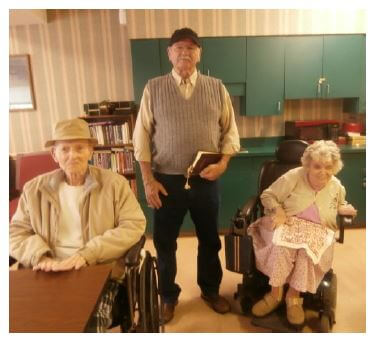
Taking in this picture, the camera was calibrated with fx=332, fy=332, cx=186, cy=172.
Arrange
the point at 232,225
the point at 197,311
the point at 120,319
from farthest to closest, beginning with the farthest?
the point at 197,311, the point at 232,225, the point at 120,319

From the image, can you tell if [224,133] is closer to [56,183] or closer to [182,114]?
[182,114]

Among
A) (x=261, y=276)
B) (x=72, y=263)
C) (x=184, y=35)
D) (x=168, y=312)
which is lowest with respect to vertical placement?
(x=168, y=312)

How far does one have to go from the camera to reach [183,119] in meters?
1.49

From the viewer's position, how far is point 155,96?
152 cm

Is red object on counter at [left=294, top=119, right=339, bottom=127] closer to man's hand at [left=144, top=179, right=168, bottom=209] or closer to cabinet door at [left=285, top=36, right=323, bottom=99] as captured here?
cabinet door at [left=285, top=36, right=323, bottom=99]

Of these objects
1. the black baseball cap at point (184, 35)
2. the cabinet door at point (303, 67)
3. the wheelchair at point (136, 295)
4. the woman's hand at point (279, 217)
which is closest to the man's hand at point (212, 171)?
the woman's hand at point (279, 217)

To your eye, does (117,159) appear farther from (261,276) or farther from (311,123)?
(311,123)

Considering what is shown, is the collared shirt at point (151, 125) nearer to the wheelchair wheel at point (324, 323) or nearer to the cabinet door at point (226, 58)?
the wheelchair wheel at point (324, 323)

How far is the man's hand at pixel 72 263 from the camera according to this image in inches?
39.8

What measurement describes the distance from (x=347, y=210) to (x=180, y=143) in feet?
2.68

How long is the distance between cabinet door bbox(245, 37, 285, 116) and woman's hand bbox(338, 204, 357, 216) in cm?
125

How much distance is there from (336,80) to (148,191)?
1837 millimetres

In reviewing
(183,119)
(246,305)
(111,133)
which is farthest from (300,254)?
(111,133)

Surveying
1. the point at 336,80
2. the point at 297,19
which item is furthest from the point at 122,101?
the point at 336,80
